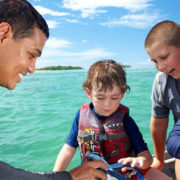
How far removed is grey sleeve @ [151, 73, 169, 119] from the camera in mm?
2506

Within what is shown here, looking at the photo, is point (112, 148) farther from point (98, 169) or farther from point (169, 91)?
point (169, 91)

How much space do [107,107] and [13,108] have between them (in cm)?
967

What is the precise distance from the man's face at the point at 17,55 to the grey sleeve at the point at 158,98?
1.49 meters

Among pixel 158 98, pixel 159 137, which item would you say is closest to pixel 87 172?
pixel 158 98

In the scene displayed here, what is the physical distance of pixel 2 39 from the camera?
4.13 ft

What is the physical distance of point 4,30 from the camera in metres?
1.24

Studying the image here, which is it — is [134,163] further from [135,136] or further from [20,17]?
[20,17]

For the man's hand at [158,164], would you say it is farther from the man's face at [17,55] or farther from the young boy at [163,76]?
the man's face at [17,55]

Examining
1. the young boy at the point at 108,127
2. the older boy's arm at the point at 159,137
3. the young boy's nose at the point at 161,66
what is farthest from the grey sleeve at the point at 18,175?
the older boy's arm at the point at 159,137

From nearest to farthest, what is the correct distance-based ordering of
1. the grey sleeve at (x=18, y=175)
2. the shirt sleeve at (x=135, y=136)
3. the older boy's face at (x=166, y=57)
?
the grey sleeve at (x=18, y=175), the shirt sleeve at (x=135, y=136), the older boy's face at (x=166, y=57)

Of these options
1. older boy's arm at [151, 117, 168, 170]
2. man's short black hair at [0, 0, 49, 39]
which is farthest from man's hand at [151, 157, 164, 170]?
man's short black hair at [0, 0, 49, 39]

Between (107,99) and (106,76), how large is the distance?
194mm

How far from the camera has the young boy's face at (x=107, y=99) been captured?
73.9 inches

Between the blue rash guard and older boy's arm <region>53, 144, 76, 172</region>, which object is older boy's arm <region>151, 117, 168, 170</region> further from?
older boy's arm <region>53, 144, 76, 172</region>
